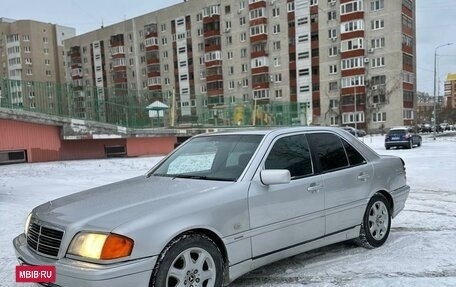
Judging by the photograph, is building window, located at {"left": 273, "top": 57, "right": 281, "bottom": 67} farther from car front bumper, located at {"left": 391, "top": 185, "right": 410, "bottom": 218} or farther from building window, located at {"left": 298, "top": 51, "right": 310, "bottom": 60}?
car front bumper, located at {"left": 391, "top": 185, "right": 410, "bottom": 218}

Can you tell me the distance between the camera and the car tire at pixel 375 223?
5098mm

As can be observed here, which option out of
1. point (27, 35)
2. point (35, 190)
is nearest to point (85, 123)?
point (35, 190)

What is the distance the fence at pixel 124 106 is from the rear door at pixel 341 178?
624 inches

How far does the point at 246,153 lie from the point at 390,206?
245 cm

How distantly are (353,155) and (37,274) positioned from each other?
365 centimetres

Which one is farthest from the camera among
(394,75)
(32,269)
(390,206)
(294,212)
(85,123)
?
(394,75)

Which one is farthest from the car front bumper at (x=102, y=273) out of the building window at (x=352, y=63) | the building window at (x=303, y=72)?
the building window at (x=303, y=72)

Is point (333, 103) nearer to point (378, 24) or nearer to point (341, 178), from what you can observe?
point (378, 24)

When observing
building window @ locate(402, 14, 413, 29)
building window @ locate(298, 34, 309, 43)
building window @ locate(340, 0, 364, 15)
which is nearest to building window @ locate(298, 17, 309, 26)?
building window @ locate(298, 34, 309, 43)

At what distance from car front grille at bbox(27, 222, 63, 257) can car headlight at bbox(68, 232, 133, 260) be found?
241 millimetres

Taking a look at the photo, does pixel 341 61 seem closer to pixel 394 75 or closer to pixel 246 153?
pixel 394 75

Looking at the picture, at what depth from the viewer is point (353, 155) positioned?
516 centimetres

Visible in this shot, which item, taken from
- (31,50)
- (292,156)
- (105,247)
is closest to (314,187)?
(292,156)

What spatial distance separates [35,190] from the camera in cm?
1023
